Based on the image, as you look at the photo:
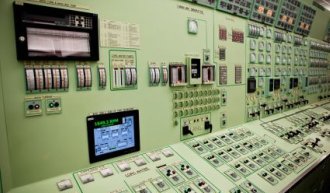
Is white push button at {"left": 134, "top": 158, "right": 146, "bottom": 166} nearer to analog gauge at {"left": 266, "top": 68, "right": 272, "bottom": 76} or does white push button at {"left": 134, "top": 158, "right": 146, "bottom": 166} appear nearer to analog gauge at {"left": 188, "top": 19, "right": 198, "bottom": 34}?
analog gauge at {"left": 188, "top": 19, "right": 198, "bottom": 34}

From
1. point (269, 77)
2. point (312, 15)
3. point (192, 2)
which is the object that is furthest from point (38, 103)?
point (312, 15)

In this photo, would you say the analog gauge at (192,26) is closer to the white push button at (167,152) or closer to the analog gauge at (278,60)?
the white push button at (167,152)

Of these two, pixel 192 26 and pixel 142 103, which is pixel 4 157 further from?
pixel 192 26

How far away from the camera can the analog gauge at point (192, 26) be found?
1.94 meters

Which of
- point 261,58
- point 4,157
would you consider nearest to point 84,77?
point 4,157

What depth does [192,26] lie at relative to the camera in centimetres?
196

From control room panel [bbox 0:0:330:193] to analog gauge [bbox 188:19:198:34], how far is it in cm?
2

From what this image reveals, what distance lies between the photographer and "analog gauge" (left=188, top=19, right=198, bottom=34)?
1941mm

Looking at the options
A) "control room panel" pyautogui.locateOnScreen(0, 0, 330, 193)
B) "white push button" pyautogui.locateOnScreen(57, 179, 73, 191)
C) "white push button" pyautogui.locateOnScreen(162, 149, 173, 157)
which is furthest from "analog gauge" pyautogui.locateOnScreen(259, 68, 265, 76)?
"white push button" pyautogui.locateOnScreen(57, 179, 73, 191)

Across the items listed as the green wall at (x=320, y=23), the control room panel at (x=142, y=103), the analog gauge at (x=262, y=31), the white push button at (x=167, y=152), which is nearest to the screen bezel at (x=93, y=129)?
A: the control room panel at (x=142, y=103)

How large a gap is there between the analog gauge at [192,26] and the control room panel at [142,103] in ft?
0.05

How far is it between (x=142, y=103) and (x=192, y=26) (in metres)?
0.87

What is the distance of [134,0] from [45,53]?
0.74 meters

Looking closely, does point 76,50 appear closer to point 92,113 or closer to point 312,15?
point 92,113
